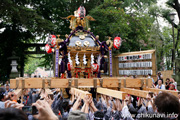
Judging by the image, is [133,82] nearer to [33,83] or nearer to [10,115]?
[33,83]

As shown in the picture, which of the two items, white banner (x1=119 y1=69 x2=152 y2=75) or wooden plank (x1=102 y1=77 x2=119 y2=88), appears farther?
white banner (x1=119 y1=69 x2=152 y2=75)

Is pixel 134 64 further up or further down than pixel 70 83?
further up

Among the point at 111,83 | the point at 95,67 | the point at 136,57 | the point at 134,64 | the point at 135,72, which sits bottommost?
the point at 111,83

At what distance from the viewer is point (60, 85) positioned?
637cm

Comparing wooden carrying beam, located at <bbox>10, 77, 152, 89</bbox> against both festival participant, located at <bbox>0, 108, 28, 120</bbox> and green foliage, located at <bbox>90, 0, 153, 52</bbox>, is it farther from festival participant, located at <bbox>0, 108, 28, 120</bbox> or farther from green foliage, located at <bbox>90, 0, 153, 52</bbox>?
green foliage, located at <bbox>90, 0, 153, 52</bbox>

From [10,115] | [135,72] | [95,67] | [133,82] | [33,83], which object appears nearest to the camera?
[10,115]

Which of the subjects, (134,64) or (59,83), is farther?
(134,64)

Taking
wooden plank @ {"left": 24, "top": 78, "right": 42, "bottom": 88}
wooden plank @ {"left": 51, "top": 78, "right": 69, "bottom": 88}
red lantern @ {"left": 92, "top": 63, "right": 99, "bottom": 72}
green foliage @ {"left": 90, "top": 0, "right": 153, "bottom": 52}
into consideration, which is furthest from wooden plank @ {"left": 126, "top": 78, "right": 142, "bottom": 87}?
green foliage @ {"left": 90, "top": 0, "right": 153, "bottom": 52}

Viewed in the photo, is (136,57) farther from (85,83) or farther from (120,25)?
(85,83)

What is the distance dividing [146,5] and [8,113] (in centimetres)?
2175

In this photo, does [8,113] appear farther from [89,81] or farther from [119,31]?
[119,31]

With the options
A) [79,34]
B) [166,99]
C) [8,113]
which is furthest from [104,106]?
[79,34]

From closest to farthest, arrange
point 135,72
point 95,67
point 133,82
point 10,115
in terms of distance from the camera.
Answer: point 10,115 < point 133,82 < point 95,67 < point 135,72

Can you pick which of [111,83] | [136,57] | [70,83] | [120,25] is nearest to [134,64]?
[136,57]
